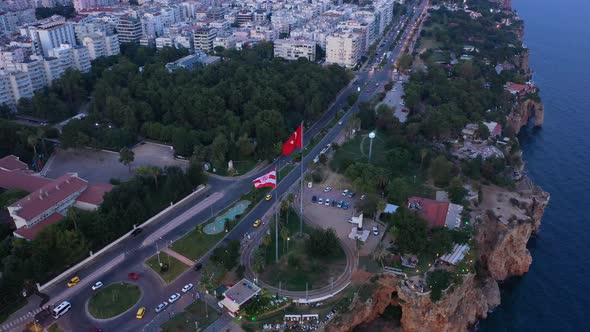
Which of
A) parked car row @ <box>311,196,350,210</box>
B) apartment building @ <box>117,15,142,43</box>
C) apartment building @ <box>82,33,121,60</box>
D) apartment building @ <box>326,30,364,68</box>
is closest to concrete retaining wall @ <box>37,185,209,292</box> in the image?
parked car row @ <box>311,196,350,210</box>

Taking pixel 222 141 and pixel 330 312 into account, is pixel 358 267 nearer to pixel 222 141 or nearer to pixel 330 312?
pixel 330 312

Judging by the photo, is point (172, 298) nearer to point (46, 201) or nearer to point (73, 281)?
point (73, 281)

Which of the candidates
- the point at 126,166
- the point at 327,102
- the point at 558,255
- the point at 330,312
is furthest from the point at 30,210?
the point at 558,255

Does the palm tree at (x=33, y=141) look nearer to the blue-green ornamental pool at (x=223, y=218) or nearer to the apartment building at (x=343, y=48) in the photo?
the blue-green ornamental pool at (x=223, y=218)

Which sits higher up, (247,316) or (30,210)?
(30,210)

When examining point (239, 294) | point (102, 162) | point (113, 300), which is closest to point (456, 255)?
point (239, 294)
